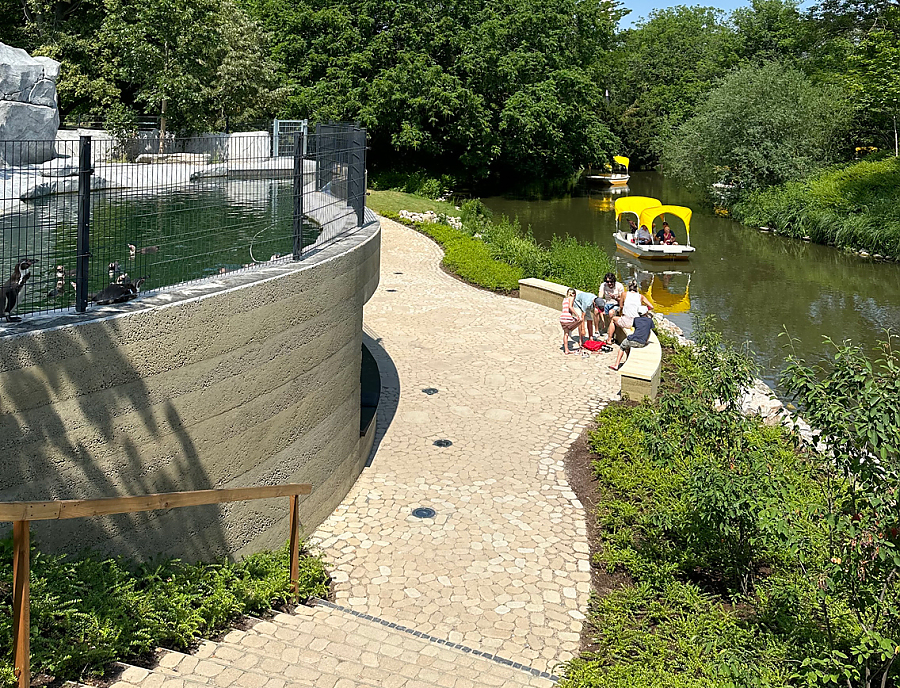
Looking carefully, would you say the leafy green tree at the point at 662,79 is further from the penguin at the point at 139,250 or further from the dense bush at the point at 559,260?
the penguin at the point at 139,250

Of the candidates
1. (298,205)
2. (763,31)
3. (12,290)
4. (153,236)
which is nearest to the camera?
(12,290)

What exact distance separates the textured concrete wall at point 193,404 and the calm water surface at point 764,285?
9.87m

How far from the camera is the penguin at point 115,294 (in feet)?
18.8

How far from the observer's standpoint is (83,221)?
552 cm

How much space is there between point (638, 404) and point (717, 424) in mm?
4187

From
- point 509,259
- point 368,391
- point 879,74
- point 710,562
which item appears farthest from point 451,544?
point 879,74

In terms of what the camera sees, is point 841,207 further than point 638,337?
Yes

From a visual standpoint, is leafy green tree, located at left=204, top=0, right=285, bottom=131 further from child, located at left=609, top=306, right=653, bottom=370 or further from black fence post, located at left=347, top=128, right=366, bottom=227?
child, located at left=609, top=306, right=653, bottom=370

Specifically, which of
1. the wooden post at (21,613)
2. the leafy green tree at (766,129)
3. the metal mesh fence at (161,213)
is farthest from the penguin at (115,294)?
the leafy green tree at (766,129)

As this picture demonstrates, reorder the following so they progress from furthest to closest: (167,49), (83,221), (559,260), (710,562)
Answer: (167,49), (559,260), (710,562), (83,221)

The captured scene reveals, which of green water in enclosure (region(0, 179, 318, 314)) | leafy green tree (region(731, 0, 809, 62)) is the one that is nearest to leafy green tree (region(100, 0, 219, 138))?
green water in enclosure (region(0, 179, 318, 314))

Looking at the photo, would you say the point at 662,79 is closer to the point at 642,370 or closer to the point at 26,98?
the point at 26,98

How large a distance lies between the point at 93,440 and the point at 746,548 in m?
5.65

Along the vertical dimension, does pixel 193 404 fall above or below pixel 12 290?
below
